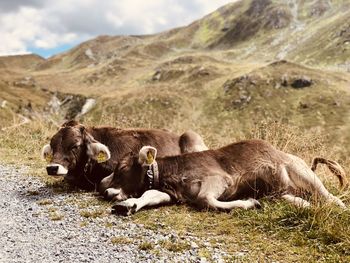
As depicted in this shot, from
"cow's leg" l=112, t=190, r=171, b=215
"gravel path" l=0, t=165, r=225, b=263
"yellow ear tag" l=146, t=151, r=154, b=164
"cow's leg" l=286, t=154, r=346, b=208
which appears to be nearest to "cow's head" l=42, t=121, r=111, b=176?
"gravel path" l=0, t=165, r=225, b=263

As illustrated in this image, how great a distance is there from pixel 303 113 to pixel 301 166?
434 ft

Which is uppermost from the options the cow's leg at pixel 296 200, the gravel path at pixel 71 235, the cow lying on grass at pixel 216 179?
the cow lying on grass at pixel 216 179

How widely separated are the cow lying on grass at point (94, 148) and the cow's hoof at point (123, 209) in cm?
233

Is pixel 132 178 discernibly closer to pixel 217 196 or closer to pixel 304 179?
pixel 217 196

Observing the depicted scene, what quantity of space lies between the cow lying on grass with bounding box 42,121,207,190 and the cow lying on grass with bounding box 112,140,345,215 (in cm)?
149

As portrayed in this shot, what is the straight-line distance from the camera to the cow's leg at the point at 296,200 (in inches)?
343

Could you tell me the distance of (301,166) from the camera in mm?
10203

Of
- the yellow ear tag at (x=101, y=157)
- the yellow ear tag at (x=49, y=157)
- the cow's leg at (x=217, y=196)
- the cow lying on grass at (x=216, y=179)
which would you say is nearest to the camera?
the cow's leg at (x=217, y=196)

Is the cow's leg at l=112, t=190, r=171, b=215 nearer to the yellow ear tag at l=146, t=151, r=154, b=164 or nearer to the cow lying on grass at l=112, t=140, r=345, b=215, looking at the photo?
the cow lying on grass at l=112, t=140, r=345, b=215

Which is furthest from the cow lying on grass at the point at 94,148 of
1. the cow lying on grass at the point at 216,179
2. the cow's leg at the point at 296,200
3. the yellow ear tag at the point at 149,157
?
the cow's leg at the point at 296,200

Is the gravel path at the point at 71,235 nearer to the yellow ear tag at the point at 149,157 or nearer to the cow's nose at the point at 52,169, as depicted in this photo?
the cow's nose at the point at 52,169

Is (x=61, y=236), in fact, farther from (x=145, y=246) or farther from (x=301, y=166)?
(x=301, y=166)

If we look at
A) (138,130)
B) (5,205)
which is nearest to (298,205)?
(138,130)

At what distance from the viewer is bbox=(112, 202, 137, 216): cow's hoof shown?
9539 mm
